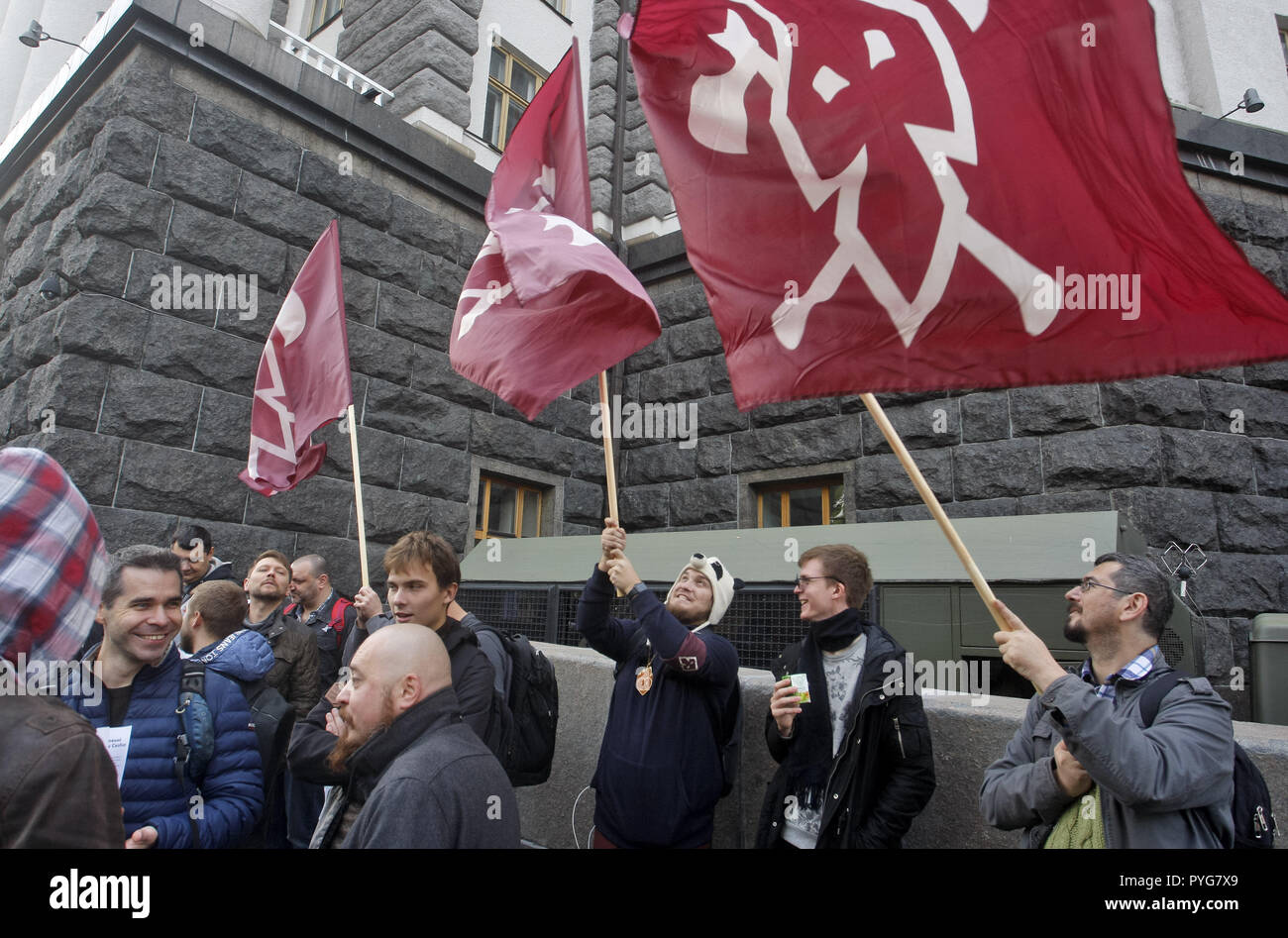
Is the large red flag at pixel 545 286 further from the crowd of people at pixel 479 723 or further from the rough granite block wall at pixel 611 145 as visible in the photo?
the rough granite block wall at pixel 611 145

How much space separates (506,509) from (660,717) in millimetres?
6097

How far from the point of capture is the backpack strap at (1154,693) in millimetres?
1773

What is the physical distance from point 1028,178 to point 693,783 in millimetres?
2093

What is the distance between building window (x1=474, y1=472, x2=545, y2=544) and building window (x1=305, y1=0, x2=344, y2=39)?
22.3ft

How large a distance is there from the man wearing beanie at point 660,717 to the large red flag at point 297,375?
8.86 feet

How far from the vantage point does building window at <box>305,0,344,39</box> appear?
10266 millimetres
